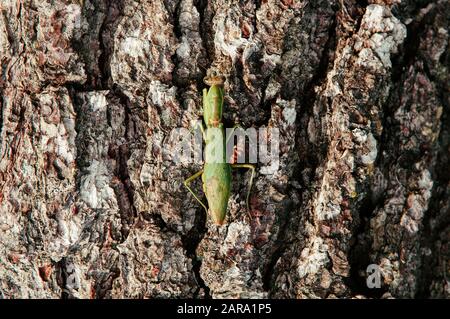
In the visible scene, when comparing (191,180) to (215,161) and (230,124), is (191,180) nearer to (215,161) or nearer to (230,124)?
(215,161)

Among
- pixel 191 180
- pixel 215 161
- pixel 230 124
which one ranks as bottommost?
pixel 191 180

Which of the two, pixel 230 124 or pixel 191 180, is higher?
pixel 230 124

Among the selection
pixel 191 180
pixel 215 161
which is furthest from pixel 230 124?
pixel 191 180

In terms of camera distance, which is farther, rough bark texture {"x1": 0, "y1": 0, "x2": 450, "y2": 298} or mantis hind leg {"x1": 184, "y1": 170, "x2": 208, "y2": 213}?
mantis hind leg {"x1": 184, "y1": 170, "x2": 208, "y2": 213}

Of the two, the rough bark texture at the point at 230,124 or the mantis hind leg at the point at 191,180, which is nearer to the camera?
the rough bark texture at the point at 230,124
